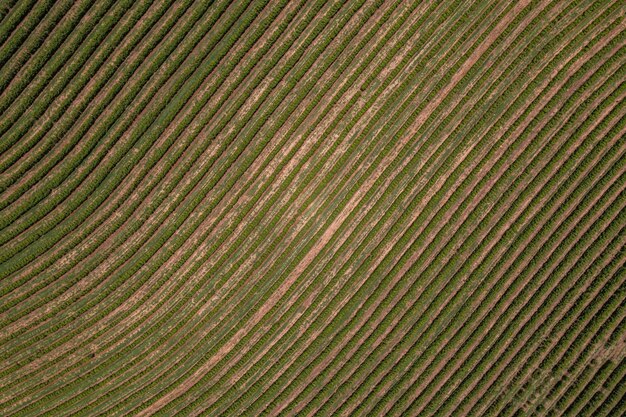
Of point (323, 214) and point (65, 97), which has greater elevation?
point (323, 214)

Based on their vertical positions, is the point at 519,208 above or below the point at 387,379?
above

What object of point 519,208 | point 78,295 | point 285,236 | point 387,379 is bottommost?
point 78,295

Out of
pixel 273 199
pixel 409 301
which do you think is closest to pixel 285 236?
pixel 273 199

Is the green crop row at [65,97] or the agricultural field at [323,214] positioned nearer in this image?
the green crop row at [65,97]

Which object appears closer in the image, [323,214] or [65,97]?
[65,97]

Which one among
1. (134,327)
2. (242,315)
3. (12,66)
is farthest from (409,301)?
(12,66)

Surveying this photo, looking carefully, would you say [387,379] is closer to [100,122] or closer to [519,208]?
[519,208]

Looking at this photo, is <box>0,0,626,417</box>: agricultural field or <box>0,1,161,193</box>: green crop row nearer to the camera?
<box>0,1,161,193</box>: green crop row
